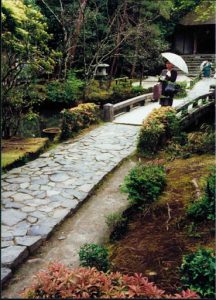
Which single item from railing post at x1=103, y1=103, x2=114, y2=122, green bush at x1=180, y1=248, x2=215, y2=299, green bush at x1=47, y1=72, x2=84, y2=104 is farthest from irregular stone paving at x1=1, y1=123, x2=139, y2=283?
green bush at x1=47, y1=72, x2=84, y2=104

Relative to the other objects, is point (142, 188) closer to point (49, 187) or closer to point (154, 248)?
point (154, 248)

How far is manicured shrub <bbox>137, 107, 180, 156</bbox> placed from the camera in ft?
33.6

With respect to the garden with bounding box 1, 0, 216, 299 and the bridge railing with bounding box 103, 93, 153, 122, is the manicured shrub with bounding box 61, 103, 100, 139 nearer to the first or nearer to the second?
the garden with bounding box 1, 0, 216, 299

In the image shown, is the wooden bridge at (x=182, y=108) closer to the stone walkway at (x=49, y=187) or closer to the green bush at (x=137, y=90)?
the stone walkway at (x=49, y=187)

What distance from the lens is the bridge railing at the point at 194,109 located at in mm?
13529

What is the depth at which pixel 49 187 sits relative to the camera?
786 centimetres

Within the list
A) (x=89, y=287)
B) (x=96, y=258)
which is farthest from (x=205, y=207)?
(x=89, y=287)

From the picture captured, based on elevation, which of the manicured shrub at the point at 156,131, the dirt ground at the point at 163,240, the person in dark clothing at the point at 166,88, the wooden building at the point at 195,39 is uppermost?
the wooden building at the point at 195,39

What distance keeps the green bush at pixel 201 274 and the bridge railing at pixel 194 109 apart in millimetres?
9355

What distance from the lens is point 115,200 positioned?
7.50 m

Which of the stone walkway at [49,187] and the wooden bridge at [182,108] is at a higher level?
the wooden bridge at [182,108]

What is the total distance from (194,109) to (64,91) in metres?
7.43

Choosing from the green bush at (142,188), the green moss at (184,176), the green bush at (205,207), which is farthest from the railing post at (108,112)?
the green bush at (205,207)

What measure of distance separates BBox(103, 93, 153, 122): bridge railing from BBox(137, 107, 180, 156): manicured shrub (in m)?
3.61
